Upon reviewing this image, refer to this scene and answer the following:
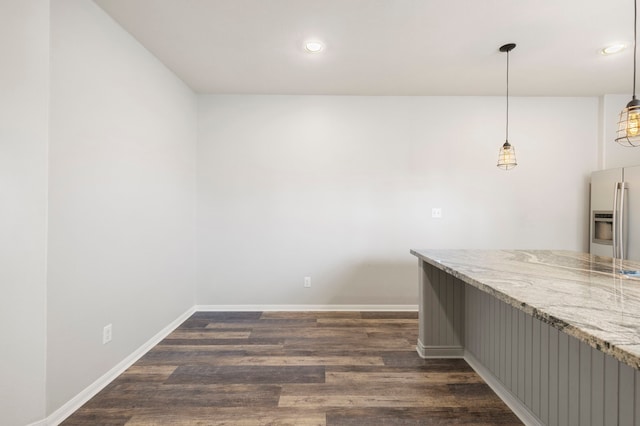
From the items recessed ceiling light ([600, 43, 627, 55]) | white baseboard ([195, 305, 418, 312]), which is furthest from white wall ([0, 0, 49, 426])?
recessed ceiling light ([600, 43, 627, 55])

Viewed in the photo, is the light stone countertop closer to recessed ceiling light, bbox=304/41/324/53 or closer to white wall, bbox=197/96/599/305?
white wall, bbox=197/96/599/305

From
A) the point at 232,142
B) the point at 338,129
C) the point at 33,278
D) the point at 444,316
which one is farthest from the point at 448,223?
the point at 33,278

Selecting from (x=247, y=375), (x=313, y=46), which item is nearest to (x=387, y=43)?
(x=313, y=46)

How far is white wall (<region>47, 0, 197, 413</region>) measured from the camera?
5.78 ft

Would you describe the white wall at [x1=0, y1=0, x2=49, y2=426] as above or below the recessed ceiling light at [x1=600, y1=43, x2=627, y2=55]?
below

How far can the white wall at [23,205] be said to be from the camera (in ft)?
4.93

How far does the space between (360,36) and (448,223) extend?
237 cm

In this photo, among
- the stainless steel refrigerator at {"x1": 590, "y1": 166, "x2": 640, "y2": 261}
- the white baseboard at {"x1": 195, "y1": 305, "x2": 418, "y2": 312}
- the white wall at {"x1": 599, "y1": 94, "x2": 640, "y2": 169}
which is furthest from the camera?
the white baseboard at {"x1": 195, "y1": 305, "x2": 418, "y2": 312}

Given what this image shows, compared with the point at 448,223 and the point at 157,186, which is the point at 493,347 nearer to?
the point at 448,223

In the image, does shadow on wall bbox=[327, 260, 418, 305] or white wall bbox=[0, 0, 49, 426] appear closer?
white wall bbox=[0, 0, 49, 426]

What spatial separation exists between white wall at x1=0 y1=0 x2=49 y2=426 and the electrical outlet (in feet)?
1.54

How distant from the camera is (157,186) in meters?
2.83

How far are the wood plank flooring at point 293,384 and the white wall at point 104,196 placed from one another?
0.33 m

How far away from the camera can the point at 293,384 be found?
2117 millimetres
